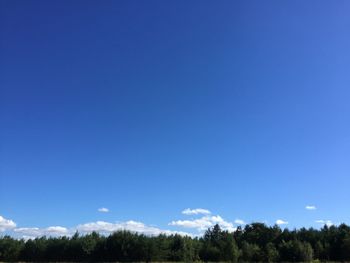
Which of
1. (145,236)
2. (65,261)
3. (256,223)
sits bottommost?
(65,261)

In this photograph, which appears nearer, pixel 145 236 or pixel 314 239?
pixel 145 236

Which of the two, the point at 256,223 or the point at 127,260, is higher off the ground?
the point at 256,223

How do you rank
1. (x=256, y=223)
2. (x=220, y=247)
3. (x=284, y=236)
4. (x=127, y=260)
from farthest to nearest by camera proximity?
(x=256, y=223), (x=284, y=236), (x=220, y=247), (x=127, y=260)

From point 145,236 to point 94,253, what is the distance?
1076 centimetres

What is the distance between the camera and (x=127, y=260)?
77.3 m

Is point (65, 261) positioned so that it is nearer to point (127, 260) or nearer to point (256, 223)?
point (127, 260)

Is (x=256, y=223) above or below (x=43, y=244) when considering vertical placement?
above

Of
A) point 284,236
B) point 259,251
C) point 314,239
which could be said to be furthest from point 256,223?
point 259,251

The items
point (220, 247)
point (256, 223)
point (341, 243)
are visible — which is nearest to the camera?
point (220, 247)

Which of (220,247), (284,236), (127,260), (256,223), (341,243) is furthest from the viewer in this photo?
(256,223)

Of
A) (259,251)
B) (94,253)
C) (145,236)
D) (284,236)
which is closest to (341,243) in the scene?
(284,236)

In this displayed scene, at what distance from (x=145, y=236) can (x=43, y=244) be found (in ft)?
77.1

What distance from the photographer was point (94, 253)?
8006 cm

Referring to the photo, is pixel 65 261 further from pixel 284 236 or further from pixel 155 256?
pixel 284 236
